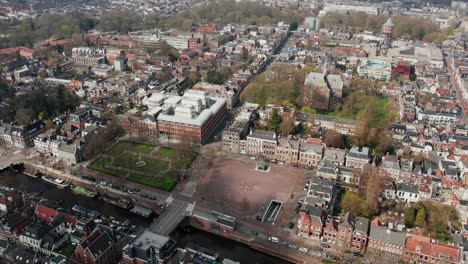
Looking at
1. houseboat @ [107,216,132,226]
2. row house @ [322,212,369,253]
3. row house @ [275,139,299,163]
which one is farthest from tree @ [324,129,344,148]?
houseboat @ [107,216,132,226]

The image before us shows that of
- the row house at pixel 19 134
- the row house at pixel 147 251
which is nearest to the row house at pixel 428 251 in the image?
the row house at pixel 147 251

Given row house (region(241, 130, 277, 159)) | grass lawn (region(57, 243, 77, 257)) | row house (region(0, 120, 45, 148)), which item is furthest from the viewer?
row house (region(0, 120, 45, 148))

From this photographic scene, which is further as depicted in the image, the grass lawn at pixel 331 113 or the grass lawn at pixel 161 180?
the grass lawn at pixel 331 113

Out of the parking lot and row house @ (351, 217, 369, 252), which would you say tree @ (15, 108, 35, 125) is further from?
row house @ (351, 217, 369, 252)

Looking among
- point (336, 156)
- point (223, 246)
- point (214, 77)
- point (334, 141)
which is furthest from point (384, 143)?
point (214, 77)

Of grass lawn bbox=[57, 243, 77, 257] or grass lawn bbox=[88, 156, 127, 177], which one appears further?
grass lawn bbox=[88, 156, 127, 177]

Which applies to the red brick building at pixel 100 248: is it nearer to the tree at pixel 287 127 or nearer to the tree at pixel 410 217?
the tree at pixel 410 217

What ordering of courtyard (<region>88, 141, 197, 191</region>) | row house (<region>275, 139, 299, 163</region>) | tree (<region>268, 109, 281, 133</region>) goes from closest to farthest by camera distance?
courtyard (<region>88, 141, 197, 191</region>), row house (<region>275, 139, 299, 163</region>), tree (<region>268, 109, 281, 133</region>)
